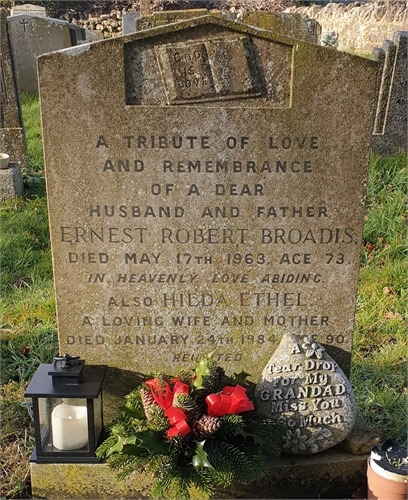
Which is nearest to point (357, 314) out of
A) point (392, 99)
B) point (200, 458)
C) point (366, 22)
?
point (200, 458)

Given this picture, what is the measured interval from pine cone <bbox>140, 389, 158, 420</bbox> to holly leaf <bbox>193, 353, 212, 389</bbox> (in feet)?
0.68

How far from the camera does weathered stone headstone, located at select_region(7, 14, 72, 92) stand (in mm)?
10570

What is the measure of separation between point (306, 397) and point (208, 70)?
4.84ft

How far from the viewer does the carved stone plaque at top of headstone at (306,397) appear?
2658 millimetres

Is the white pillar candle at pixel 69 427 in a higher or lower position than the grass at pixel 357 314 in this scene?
higher

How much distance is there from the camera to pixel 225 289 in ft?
9.06

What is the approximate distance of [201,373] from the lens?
8.64ft

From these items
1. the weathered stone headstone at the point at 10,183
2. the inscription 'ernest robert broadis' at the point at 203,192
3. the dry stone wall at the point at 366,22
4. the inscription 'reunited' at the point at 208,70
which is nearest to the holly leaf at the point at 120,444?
the inscription 'ernest robert broadis' at the point at 203,192

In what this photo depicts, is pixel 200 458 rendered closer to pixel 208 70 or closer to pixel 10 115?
pixel 208 70

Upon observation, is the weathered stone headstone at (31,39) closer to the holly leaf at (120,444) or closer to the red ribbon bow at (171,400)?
the red ribbon bow at (171,400)

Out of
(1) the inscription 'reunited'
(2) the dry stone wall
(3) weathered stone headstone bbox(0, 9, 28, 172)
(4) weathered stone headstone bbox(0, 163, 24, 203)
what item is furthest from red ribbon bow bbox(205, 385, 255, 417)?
(2) the dry stone wall

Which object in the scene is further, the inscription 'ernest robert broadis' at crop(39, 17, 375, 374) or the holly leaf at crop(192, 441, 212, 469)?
the inscription 'ernest robert broadis' at crop(39, 17, 375, 374)

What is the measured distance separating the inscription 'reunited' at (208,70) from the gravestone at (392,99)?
449cm

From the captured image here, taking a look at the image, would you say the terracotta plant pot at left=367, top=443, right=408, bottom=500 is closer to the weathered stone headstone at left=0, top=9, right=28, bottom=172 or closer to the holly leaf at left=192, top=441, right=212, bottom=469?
the holly leaf at left=192, top=441, right=212, bottom=469
